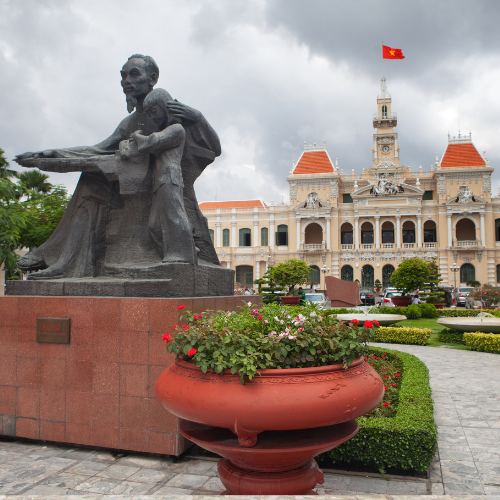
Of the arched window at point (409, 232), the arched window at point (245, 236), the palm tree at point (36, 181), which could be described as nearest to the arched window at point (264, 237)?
the arched window at point (245, 236)

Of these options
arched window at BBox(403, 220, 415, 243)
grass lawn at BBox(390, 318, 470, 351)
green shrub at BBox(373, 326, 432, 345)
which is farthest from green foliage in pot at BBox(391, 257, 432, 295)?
arched window at BBox(403, 220, 415, 243)

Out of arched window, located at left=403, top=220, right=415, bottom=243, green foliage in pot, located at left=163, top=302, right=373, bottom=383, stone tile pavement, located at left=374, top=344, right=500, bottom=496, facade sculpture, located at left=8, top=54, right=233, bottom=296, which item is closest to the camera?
green foliage in pot, located at left=163, top=302, right=373, bottom=383

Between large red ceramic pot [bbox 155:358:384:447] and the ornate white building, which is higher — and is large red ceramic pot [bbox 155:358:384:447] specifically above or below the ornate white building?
below

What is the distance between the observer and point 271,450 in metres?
2.07

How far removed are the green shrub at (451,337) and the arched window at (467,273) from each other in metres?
31.7

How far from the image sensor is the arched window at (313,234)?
46.2 m

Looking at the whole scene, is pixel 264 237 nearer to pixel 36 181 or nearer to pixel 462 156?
pixel 462 156

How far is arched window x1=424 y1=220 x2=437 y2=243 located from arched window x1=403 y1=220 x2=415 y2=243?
1.19m

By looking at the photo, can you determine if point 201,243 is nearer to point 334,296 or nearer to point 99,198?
point 99,198

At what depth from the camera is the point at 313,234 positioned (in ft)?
153

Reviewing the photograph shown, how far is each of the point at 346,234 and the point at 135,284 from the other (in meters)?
43.3

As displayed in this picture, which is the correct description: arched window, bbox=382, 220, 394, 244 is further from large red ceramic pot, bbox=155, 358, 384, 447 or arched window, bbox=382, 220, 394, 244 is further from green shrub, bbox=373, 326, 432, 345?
large red ceramic pot, bbox=155, 358, 384, 447

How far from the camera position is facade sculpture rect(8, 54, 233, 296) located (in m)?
3.93

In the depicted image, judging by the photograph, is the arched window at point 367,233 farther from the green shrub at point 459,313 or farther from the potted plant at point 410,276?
the green shrub at point 459,313
